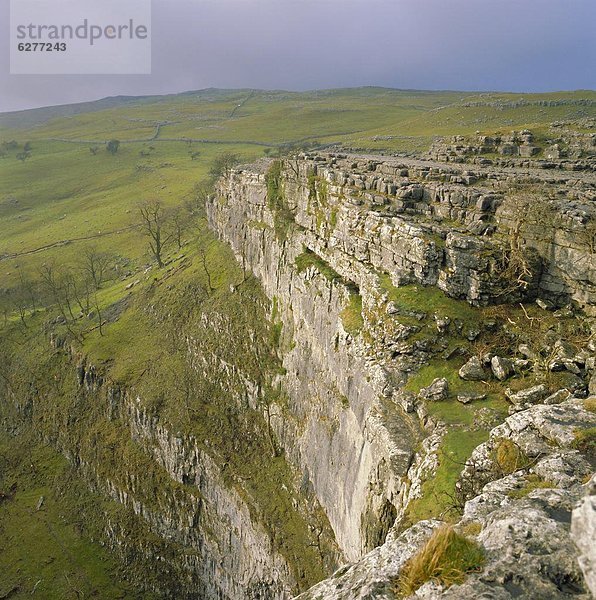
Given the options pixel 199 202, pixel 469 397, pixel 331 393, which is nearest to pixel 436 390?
pixel 469 397

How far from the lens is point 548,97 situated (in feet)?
403

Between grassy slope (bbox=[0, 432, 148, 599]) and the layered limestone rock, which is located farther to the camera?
grassy slope (bbox=[0, 432, 148, 599])

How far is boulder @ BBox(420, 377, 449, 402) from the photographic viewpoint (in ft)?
65.9

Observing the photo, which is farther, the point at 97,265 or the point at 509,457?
the point at 97,265

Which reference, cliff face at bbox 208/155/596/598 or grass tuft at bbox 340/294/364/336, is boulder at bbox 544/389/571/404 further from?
grass tuft at bbox 340/294/364/336

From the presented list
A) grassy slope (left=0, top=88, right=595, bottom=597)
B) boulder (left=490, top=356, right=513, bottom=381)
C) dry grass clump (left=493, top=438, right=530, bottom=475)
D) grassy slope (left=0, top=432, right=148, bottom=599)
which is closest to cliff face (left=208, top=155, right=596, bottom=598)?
dry grass clump (left=493, top=438, right=530, bottom=475)

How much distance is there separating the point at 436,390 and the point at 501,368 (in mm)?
2983

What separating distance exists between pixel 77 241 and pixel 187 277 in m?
66.5

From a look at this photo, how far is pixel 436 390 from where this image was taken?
66.5 ft

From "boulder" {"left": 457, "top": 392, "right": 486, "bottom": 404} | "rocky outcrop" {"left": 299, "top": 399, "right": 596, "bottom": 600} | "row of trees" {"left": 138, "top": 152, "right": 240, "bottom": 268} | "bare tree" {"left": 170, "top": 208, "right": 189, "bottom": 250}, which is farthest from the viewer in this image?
"row of trees" {"left": 138, "top": 152, "right": 240, "bottom": 268}

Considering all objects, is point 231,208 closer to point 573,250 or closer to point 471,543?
point 573,250

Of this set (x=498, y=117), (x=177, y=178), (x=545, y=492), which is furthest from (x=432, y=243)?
(x=177, y=178)

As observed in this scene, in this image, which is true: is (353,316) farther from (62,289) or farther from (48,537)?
(62,289)

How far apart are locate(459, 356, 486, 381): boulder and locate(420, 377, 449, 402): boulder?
3.15 feet
